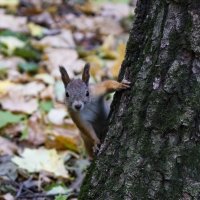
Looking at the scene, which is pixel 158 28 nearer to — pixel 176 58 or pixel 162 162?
pixel 176 58

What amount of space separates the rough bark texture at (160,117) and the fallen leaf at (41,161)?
109 centimetres

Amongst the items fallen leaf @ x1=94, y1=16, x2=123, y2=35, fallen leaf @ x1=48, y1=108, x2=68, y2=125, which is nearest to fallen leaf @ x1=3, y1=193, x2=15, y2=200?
fallen leaf @ x1=48, y1=108, x2=68, y2=125

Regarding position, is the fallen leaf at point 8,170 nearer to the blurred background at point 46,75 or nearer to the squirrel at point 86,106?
the blurred background at point 46,75

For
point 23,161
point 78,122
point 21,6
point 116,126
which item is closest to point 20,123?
point 23,161

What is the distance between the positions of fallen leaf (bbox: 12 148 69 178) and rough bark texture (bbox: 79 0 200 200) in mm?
1089

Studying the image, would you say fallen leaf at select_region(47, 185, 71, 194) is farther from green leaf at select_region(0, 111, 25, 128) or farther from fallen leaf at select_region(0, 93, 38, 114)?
fallen leaf at select_region(0, 93, 38, 114)

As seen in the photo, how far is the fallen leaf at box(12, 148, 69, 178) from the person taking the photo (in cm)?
357

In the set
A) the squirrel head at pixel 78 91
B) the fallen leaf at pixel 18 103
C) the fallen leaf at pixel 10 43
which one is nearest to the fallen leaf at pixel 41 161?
the squirrel head at pixel 78 91

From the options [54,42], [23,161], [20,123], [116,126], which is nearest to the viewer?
[116,126]

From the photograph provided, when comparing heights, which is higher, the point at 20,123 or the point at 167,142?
the point at 167,142

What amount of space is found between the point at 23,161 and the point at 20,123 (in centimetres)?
70

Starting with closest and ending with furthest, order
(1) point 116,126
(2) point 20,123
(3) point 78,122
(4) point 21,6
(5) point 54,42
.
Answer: (1) point 116,126
(3) point 78,122
(2) point 20,123
(5) point 54,42
(4) point 21,6

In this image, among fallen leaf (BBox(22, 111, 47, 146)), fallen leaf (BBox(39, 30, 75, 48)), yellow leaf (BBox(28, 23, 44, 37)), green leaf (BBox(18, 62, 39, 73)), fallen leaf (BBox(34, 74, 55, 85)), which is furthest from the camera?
yellow leaf (BBox(28, 23, 44, 37))

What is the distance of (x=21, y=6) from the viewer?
746 centimetres
